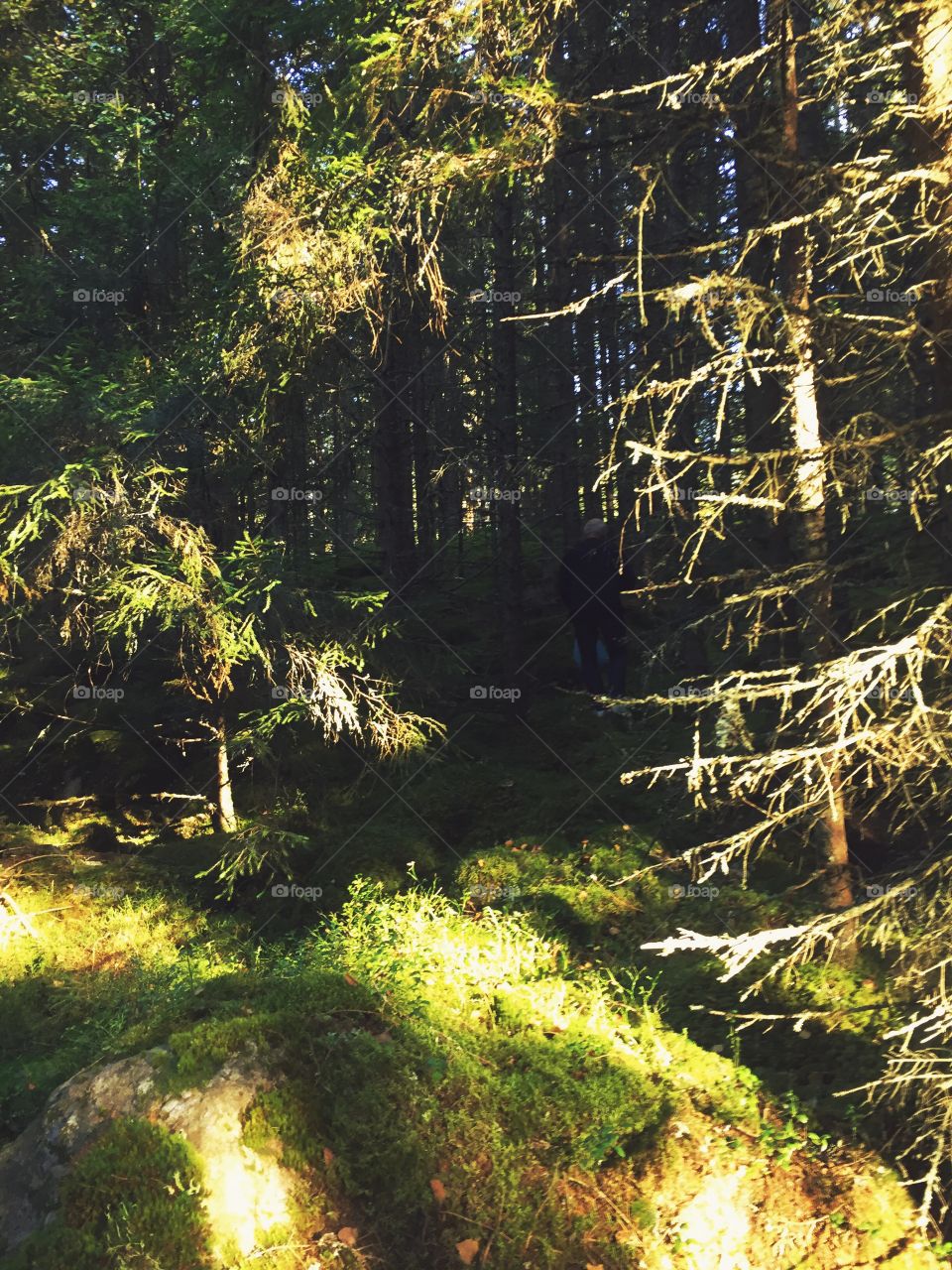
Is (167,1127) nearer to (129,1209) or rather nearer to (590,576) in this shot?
(129,1209)

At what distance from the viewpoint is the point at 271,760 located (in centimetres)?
1019

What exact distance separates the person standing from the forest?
0.22 feet

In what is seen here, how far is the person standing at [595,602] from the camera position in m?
11.6

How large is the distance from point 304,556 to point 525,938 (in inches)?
201

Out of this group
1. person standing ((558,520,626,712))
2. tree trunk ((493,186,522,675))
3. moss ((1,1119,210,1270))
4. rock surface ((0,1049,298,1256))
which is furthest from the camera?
person standing ((558,520,626,712))

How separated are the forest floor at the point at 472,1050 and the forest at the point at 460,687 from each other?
0.03m

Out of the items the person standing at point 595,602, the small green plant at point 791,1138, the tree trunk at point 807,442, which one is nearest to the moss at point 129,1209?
the small green plant at point 791,1138

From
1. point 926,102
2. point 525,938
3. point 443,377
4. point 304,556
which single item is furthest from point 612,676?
point 443,377

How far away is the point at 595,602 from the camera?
38.4 feet

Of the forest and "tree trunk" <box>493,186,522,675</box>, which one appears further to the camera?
"tree trunk" <box>493,186,522,675</box>

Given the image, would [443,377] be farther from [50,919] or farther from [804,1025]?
[804,1025]

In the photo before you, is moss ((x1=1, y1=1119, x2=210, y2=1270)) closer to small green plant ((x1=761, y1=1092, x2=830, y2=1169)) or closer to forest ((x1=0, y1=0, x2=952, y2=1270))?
forest ((x1=0, y1=0, x2=952, y2=1270))

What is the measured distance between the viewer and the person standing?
38.2ft

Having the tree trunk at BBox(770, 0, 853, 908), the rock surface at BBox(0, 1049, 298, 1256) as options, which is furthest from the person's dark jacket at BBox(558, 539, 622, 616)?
the rock surface at BBox(0, 1049, 298, 1256)
